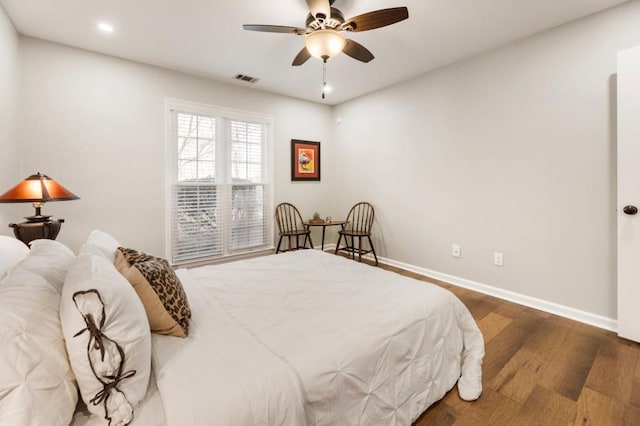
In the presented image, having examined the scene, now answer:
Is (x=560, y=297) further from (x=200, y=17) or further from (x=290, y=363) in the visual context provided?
(x=200, y=17)

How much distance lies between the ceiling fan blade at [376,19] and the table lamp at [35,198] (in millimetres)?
2382

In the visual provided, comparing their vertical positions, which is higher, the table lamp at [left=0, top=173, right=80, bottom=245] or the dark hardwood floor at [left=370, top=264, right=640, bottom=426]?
the table lamp at [left=0, top=173, right=80, bottom=245]

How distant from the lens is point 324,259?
2404mm

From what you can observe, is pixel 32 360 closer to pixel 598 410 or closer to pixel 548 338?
pixel 598 410

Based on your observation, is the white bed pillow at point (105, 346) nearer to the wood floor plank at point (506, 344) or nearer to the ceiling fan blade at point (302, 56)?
the wood floor plank at point (506, 344)

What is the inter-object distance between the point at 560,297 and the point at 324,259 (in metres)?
2.14

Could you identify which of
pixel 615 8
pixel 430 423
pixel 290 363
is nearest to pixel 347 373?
pixel 290 363

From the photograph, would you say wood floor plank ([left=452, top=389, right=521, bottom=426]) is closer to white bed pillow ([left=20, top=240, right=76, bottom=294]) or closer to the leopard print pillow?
the leopard print pillow

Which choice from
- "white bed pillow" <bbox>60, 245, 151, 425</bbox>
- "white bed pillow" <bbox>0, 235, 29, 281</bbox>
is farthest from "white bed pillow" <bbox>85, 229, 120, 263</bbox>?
"white bed pillow" <bbox>60, 245, 151, 425</bbox>

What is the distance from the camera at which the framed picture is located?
15.0 feet

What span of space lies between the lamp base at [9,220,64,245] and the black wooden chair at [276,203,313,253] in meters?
2.50

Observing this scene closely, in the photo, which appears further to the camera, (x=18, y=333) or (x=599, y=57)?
(x=599, y=57)

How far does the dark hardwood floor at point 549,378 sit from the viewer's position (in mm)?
1519

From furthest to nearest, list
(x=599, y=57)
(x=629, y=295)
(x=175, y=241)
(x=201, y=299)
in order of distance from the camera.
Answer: (x=175, y=241) → (x=599, y=57) → (x=629, y=295) → (x=201, y=299)
